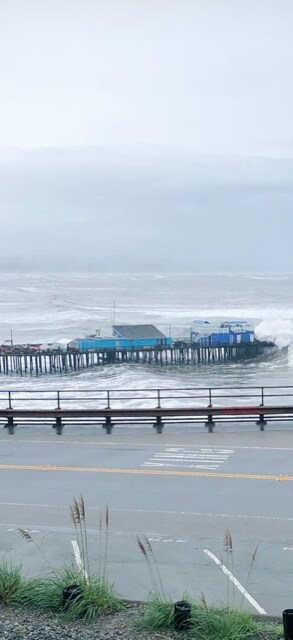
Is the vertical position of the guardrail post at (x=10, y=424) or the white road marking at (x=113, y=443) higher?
the guardrail post at (x=10, y=424)

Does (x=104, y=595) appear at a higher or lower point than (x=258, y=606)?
higher

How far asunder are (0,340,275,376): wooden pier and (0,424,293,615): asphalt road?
4246cm

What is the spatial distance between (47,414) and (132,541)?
10.5 meters

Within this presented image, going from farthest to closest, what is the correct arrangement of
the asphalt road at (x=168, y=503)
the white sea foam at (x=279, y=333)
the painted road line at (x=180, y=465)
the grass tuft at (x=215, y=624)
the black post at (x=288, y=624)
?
the white sea foam at (x=279, y=333)
the painted road line at (x=180, y=465)
the asphalt road at (x=168, y=503)
the grass tuft at (x=215, y=624)
the black post at (x=288, y=624)

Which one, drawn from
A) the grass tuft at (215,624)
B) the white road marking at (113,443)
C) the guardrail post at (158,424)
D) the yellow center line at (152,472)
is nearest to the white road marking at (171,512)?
the yellow center line at (152,472)

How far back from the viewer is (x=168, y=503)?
12.6m

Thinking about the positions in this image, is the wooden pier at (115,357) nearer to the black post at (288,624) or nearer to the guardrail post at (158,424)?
the guardrail post at (158,424)

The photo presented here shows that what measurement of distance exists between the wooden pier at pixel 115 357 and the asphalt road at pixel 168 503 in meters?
42.5

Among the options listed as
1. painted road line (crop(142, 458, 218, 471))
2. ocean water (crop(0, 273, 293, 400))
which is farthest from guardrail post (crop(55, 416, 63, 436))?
ocean water (crop(0, 273, 293, 400))

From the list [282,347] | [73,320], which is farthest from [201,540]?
[73,320]

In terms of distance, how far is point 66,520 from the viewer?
1169cm

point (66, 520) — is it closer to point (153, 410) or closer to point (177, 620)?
point (177, 620)

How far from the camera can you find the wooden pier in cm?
6181

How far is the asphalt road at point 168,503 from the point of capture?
9055 mm
